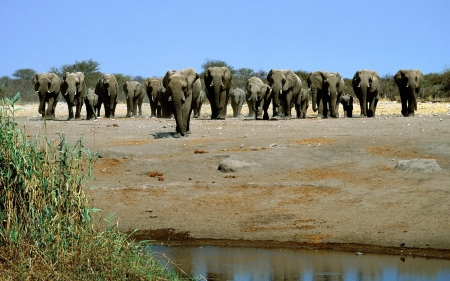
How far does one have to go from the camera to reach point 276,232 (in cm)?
1369

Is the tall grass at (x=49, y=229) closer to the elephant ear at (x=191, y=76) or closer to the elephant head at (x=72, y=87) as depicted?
the elephant ear at (x=191, y=76)

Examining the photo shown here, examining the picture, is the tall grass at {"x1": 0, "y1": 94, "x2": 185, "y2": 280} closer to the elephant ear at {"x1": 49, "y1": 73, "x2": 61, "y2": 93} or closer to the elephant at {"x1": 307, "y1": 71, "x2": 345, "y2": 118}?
the elephant ear at {"x1": 49, "y1": 73, "x2": 61, "y2": 93}

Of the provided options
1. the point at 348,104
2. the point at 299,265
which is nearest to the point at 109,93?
the point at 348,104

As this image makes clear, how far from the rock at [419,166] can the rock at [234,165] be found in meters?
2.92

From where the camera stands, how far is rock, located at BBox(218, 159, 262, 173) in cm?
1756

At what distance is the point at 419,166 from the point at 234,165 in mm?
3708

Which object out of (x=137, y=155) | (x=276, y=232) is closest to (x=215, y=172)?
(x=137, y=155)

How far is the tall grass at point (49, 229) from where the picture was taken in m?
9.28

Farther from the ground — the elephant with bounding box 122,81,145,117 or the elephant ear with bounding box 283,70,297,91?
the elephant ear with bounding box 283,70,297,91

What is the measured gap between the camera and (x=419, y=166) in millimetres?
16406

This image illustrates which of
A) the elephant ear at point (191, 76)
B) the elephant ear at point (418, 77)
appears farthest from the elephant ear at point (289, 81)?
the elephant ear at point (191, 76)

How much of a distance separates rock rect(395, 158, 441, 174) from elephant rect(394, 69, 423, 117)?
17593 mm

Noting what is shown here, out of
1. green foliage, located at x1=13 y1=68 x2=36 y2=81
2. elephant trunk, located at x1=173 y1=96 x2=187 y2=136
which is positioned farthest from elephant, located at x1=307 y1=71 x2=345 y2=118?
green foliage, located at x1=13 y1=68 x2=36 y2=81

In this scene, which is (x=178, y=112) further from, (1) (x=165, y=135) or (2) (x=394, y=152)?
(2) (x=394, y=152)
